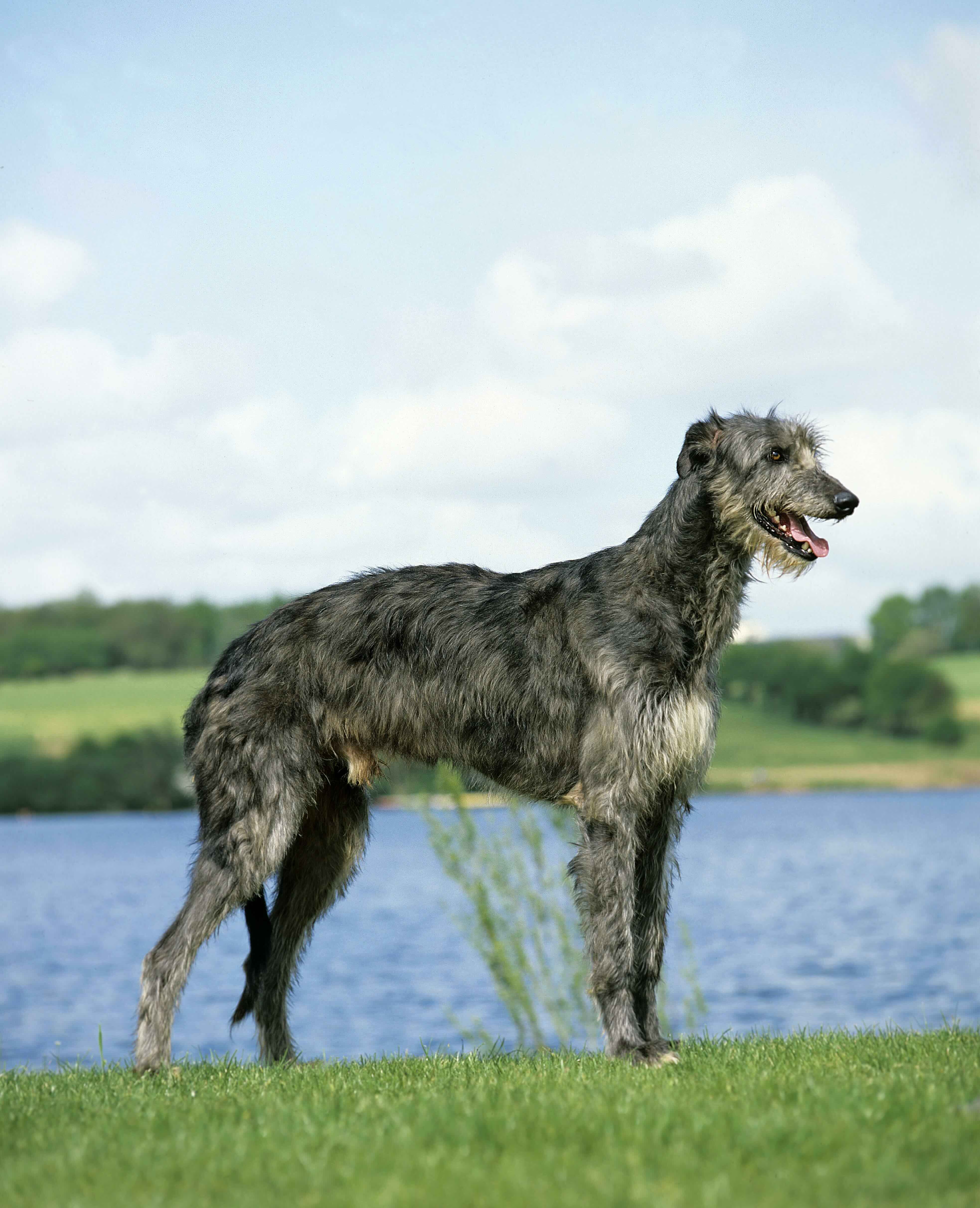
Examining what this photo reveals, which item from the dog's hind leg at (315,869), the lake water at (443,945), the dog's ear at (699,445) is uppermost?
the dog's ear at (699,445)

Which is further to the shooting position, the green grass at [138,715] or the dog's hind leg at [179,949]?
the green grass at [138,715]

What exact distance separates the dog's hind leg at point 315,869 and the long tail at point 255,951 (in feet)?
0.23

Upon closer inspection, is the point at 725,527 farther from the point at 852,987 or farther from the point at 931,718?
the point at 931,718

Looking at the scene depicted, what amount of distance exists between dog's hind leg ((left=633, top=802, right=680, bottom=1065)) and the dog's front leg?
0.19 m

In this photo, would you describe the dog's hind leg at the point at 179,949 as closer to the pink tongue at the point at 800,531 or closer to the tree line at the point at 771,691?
the pink tongue at the point at 800,531

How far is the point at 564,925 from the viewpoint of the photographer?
1308 cm

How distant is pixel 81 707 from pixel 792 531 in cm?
7293

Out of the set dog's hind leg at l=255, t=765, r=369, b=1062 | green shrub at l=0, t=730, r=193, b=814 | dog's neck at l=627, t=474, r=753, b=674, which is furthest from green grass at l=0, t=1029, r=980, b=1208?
green shrub at l=0, t=730, r=193, b=814

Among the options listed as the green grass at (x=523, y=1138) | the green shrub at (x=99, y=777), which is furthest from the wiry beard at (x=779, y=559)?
the green shrub at (x=99, y=777)

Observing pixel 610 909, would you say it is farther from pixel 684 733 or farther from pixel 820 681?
pixel 820 681

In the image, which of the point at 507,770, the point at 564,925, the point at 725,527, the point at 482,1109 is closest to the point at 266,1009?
the point at 507,770

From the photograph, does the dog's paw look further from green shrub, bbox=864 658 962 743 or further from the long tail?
green shrub, bbox=864 658 962 743

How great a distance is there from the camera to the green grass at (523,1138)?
3.62m

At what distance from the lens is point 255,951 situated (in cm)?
696
